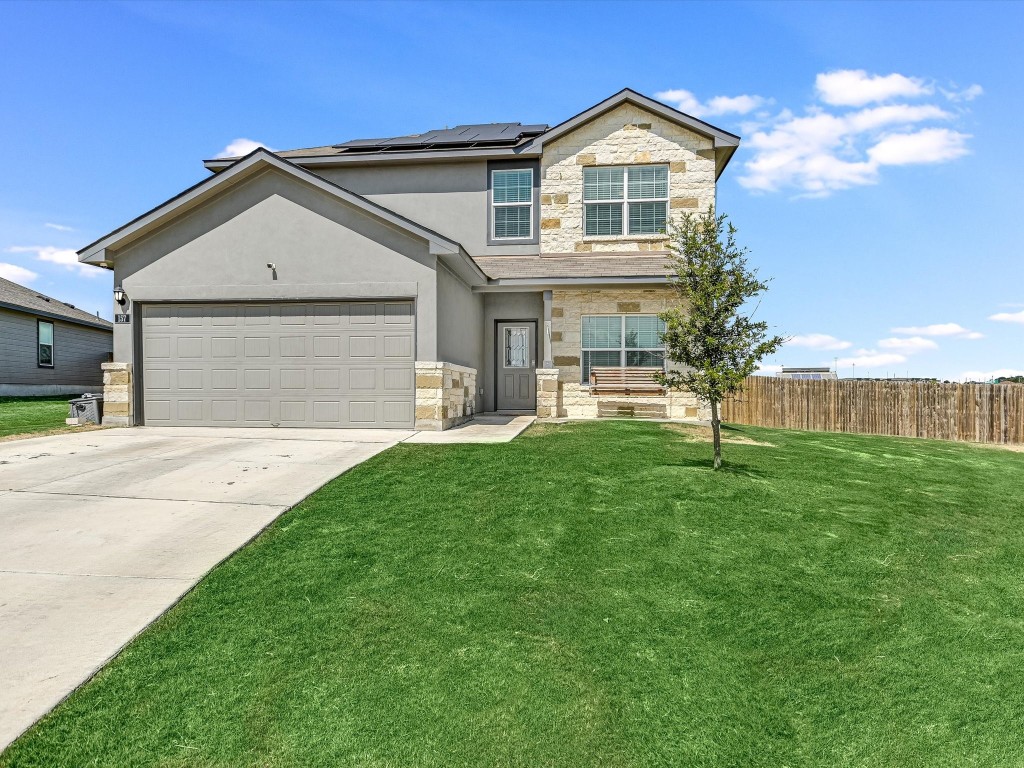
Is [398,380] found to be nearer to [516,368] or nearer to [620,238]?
[516,368]

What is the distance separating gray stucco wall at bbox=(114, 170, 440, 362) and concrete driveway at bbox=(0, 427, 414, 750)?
3.36 metres

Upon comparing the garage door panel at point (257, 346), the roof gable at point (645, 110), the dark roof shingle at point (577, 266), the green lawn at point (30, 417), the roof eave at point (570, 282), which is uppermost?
the roof gable at point (645, 110)

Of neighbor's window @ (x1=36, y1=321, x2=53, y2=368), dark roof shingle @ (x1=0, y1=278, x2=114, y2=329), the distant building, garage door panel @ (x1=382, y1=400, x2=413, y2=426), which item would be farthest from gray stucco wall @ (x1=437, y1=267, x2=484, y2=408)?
the distant building

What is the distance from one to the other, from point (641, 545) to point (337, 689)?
3300 millimetres

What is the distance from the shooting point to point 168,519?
6.68m

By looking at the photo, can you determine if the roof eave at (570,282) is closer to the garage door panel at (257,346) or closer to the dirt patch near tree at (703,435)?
the dirt patch near tree at (703,435)

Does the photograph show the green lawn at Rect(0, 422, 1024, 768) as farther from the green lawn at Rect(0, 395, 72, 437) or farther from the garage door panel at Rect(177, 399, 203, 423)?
the green lawn at Rect(0, 395, 72, 437)

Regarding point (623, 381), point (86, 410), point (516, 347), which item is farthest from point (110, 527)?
point (516, 347)

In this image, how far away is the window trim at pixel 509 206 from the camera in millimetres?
17672

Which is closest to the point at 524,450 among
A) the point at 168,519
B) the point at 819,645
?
the point at 168,519

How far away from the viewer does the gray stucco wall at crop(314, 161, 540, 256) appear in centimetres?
1777

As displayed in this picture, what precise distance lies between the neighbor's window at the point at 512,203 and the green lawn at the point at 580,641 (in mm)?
11585

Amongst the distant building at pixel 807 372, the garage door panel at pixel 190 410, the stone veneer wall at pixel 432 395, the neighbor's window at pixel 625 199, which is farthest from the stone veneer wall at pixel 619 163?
the distant building at pixel 807 372

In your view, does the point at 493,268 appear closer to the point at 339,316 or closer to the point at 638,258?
the point at 638,258
